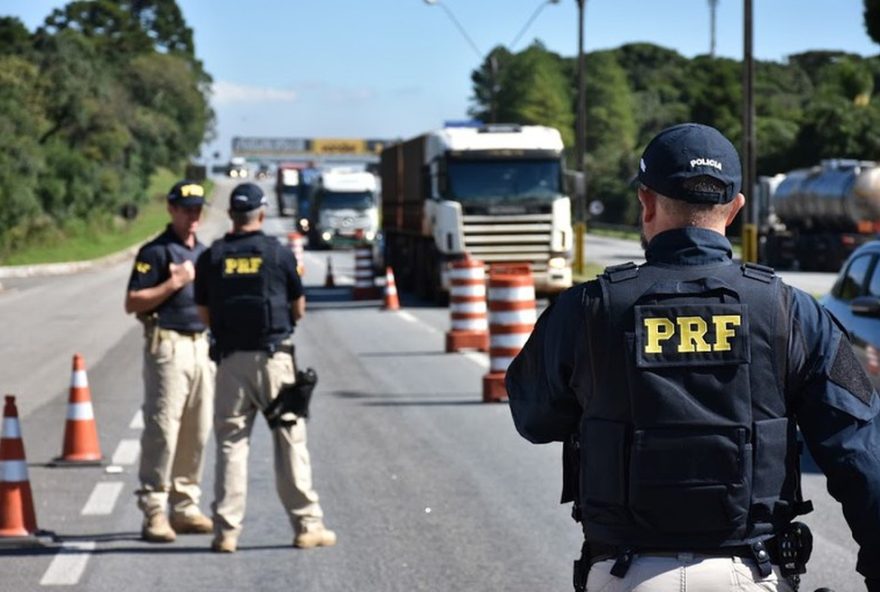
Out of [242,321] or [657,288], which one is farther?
Result: [242,321]

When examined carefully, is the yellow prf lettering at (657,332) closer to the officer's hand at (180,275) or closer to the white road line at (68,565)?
the white road line at (68,565)

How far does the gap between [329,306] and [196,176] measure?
329 feet

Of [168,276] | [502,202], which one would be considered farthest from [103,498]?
[502,202]

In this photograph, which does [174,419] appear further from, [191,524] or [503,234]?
[503,234]

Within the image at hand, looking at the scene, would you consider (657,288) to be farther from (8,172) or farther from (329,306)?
(8,172)

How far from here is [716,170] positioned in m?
3.95

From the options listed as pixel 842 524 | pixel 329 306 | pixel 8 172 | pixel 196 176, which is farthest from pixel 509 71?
pixel 842 524

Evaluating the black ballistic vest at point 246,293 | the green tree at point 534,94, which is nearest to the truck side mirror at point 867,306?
the black ballistic vest at point 246,293

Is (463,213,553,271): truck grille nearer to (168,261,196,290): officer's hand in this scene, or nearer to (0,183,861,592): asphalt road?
(0,183,861,592): asphalt road

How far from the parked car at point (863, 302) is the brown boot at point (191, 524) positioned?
14.8 ft

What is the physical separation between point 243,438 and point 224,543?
1.74ft

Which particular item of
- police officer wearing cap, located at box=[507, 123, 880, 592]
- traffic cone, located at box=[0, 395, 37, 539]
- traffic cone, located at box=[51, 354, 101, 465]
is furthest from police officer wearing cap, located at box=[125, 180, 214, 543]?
police officer wearing cap, located at box=[507, 123, 880, 592]

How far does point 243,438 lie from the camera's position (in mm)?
9336

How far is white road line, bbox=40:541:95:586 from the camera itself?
28.5ft
